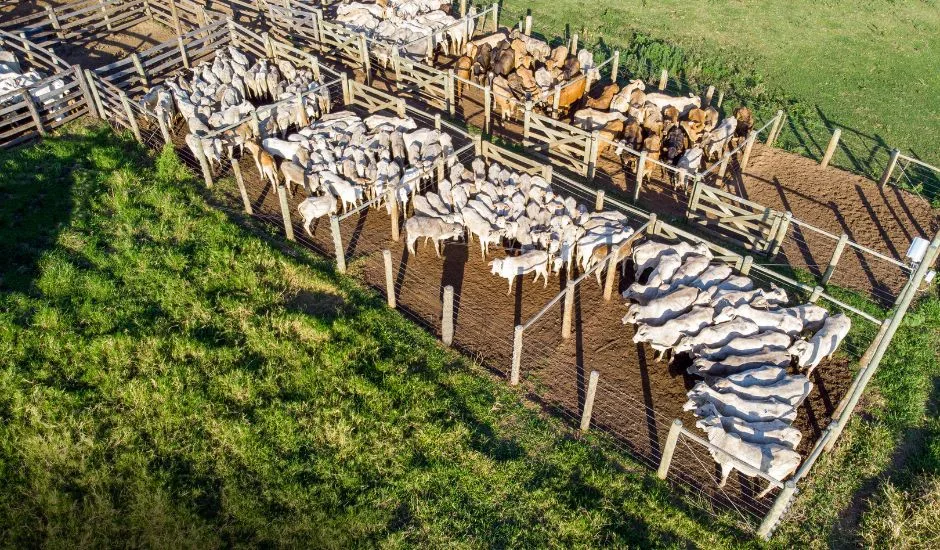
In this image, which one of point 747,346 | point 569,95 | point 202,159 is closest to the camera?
point 747,346

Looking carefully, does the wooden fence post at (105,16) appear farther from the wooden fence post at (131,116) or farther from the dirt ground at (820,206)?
the dirt ground at (820,206)

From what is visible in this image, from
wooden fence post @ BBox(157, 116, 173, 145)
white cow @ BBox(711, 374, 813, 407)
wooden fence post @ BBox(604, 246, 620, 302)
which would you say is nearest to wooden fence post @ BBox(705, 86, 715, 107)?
wooden fence post @ BBox(604, 246, 620, 302)

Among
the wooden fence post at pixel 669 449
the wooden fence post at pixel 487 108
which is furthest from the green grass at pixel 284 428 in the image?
the wooden fence post at pixel 487 108

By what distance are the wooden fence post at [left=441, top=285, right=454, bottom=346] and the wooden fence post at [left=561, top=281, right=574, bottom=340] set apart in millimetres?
2278

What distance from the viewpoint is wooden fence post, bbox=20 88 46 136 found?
A: 18.4m

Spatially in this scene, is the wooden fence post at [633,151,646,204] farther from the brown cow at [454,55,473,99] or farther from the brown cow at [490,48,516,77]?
the brown cow at [454,55,473,99]

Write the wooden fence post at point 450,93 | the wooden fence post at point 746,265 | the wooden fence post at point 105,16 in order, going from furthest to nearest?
the wooden fence post at point 105,16 < the wooden fence post at point 450,93 < the wooden fence post at point 746,265


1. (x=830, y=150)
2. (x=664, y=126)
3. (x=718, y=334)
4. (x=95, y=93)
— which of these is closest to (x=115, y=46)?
(x=95, y=93)

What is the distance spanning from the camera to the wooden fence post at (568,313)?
1304 cm

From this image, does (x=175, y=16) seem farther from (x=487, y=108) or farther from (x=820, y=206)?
(x=820, y=206)

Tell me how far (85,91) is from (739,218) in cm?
1886

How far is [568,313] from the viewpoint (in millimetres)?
13484

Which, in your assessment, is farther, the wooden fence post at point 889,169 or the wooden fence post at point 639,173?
the wooden fence post at point 889,169

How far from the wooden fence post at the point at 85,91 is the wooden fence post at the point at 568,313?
620 inches
